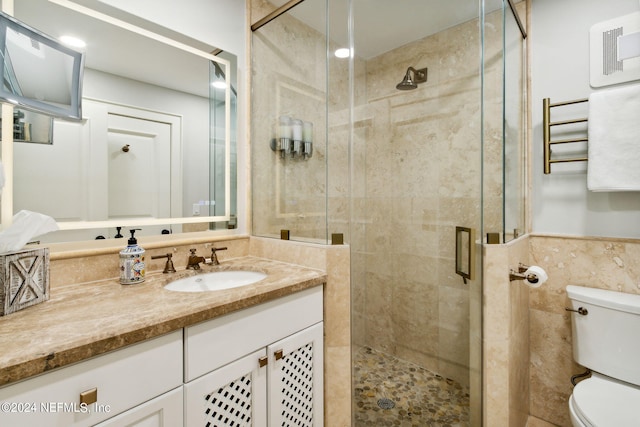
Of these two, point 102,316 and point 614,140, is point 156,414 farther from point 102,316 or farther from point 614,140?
point 614,140

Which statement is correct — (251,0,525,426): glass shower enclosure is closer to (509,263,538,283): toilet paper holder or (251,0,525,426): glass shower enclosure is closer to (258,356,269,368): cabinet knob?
(509,263,538,283): toilet paper holder

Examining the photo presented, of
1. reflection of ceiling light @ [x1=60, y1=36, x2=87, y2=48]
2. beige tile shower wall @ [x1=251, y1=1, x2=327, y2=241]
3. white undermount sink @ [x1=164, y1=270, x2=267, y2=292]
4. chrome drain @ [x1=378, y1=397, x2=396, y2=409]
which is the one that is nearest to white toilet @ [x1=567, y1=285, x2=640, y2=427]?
chrome drain @ [x1=378, y1=397, x2=396, y2=409]

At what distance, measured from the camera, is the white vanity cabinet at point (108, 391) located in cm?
62

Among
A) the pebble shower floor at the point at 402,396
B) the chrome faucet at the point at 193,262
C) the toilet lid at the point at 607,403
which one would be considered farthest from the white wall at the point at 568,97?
the chrome faucet at the point at 193,262

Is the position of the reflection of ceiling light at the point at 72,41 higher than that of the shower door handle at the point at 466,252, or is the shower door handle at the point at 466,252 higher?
the reflection of ceiling light at the point at 72,41

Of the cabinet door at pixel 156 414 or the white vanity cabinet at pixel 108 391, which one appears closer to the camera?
→ the white vanity cabinet at pixel 108 391

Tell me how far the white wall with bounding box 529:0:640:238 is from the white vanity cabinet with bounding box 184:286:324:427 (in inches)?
57.7

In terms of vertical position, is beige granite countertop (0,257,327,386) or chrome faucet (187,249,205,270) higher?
chrome faucet (187,249,205,270)

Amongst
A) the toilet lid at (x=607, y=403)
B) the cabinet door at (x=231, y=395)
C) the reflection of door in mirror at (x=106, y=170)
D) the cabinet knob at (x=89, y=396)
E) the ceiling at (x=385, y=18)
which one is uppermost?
the ceiling at (x=385, y=18)

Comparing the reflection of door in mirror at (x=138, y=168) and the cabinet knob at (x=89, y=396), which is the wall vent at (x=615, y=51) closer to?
the reflection of door in mirror at (x=138, y=168)

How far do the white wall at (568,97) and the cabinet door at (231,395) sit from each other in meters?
1.75

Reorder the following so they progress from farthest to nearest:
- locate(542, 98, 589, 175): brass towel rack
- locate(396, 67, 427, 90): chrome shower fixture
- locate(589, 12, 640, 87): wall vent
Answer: locate(396, 67, 427, 90): chrome shower fixture → locate(542, 98, 589, 175): brass towel rack → locate(589, 12, 640, 87): wall vent

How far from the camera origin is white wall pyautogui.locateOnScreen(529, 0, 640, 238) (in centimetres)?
156

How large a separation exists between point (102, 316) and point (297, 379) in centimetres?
75
